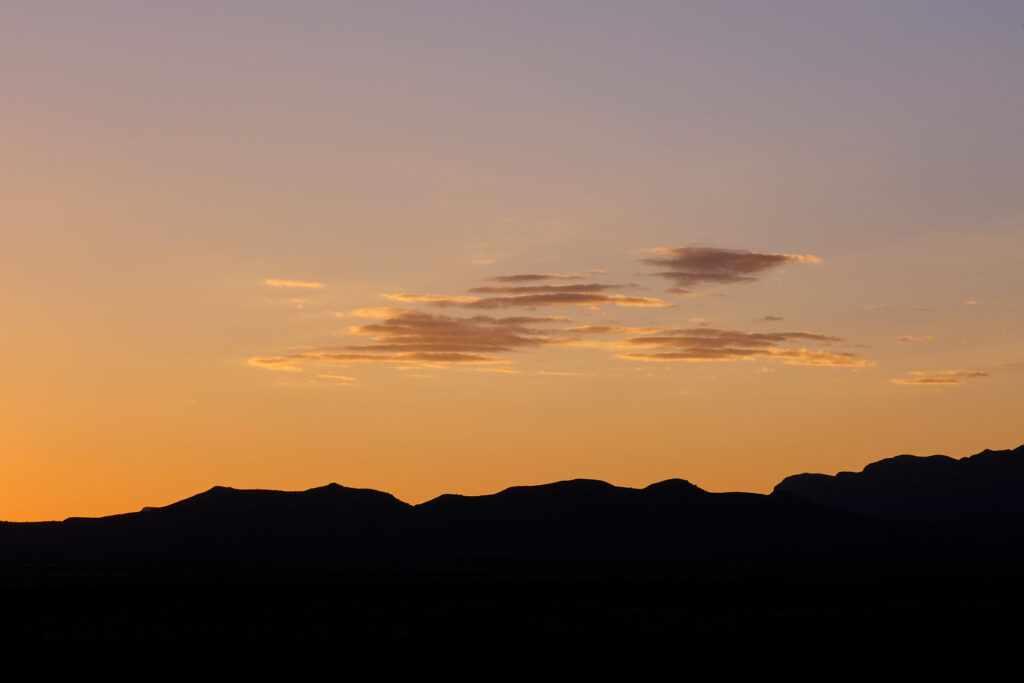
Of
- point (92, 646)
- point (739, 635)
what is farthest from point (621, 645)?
point (92, 646)

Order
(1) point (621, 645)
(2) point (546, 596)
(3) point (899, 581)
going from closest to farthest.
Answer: (1) point (621, 645), (2) point (546, 596), (3) point (899, 581)

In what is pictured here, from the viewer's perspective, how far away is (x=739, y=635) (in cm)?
8356

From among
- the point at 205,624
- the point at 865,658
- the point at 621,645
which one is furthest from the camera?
the point at 205,624

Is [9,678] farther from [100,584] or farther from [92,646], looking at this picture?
[100,584]

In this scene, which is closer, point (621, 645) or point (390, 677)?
point (390, 677)

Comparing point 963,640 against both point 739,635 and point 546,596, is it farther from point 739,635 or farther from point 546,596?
point 546,596

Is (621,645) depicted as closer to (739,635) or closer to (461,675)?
(739,635)

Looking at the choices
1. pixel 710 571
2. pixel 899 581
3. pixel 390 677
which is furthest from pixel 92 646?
pixel 710 571

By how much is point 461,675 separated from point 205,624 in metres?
40.0

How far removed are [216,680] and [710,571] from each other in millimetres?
142045

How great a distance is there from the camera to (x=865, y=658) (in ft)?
226

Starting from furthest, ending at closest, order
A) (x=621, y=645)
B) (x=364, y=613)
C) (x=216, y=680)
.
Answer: (x=364, y=613) → (x=621, y=645) → (x=216, y=680)

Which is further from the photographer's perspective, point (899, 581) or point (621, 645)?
point (899, 581)

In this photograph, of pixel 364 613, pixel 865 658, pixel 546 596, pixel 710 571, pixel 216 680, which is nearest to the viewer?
pixel 216 680
